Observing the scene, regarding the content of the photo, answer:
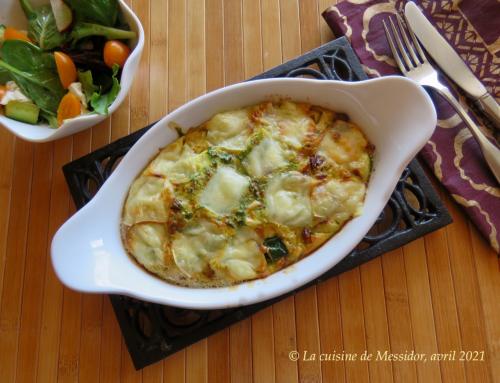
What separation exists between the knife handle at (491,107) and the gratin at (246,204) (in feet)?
1.87

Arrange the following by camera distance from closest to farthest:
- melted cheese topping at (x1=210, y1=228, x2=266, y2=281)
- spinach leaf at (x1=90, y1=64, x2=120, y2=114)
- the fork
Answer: melted cheese topping at (x1=210, y1=228, x2=266, y2=281) → spinach leaf at (x1=90, y1=64, x2=120, y2=114) → the fork

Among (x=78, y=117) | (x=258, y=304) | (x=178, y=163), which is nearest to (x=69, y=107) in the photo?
(x=78, y=117)

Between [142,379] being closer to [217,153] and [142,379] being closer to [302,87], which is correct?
[217,153]

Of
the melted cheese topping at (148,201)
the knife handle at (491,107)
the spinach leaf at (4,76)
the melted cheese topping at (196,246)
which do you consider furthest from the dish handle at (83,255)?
the knife handle at (491,107)

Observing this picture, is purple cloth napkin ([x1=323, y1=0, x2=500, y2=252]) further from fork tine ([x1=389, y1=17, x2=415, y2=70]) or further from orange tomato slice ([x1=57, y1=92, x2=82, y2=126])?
orange tomato slice ([x1=57, y1=92, x2=82, y2=126])

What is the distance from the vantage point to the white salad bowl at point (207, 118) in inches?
53.9

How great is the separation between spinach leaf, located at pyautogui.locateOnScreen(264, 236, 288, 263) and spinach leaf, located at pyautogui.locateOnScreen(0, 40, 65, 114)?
93 centimetres

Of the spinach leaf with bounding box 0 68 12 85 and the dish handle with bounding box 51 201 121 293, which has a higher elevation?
the spinach leaf with bounding box 0 68 12 85

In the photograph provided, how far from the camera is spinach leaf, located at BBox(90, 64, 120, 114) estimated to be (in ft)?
5.25

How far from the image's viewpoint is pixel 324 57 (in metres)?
1.74

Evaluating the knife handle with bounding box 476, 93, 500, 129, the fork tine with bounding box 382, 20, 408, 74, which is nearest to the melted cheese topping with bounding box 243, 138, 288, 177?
the fork tine with bounding box 382, 20, 408, 74

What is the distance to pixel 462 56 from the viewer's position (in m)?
1.83

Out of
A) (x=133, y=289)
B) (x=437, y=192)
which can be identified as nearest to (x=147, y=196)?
(x=133, y=289)

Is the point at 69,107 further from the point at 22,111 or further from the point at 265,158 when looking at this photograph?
the point at 265,158
